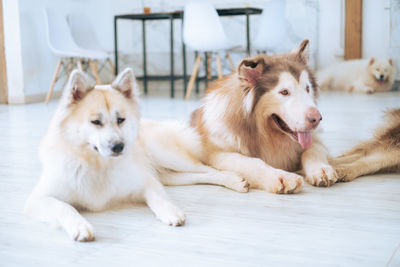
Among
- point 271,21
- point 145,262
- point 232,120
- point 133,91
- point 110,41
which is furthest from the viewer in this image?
point 110,41

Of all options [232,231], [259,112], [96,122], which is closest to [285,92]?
[259,112]

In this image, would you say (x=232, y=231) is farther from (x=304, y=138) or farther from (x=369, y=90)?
(x=369, y=90)

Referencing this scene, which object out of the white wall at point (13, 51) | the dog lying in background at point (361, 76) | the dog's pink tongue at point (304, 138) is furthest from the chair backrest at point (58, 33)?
the dog's pink tongue at point (304, 138)

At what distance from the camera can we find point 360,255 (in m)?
1.44

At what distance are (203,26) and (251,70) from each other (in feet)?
12.7

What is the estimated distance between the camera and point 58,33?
6625mm

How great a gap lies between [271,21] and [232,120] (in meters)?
4.71

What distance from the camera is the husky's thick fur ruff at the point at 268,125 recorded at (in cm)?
217

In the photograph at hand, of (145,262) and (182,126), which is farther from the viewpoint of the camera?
(182,126)

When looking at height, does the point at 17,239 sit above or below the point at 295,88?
below

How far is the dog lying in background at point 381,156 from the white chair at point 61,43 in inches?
175

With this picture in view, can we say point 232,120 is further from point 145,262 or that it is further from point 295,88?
point 145,262

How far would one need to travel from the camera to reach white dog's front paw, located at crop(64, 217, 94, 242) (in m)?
1.60

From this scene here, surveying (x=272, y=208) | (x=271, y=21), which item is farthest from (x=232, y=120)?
(x=271, y=21)
